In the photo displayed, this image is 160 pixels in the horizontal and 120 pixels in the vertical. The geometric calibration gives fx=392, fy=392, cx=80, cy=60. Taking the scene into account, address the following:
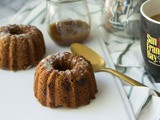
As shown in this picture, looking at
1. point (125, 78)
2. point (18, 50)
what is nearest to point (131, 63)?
point (125, 78)

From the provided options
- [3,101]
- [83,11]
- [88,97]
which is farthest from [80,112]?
[83,11]

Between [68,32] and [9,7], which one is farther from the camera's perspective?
[9,7]

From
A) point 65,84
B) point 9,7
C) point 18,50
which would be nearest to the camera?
point 65,84

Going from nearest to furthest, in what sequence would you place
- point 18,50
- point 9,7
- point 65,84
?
1. point 65,84
2. point 18,50
3. point 9,7

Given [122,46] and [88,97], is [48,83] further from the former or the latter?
[122,46]

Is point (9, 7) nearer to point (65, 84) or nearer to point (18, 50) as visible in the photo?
point (18, 50)

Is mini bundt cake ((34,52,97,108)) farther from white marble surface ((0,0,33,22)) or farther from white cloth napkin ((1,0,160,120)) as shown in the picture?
white marble surface ((0,0,33,22))

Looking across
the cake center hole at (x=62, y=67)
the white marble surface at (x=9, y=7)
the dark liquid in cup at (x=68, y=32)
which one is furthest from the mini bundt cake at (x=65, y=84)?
the white marble surface at (x=9, y=7)

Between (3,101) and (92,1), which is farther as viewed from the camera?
(92,1)
